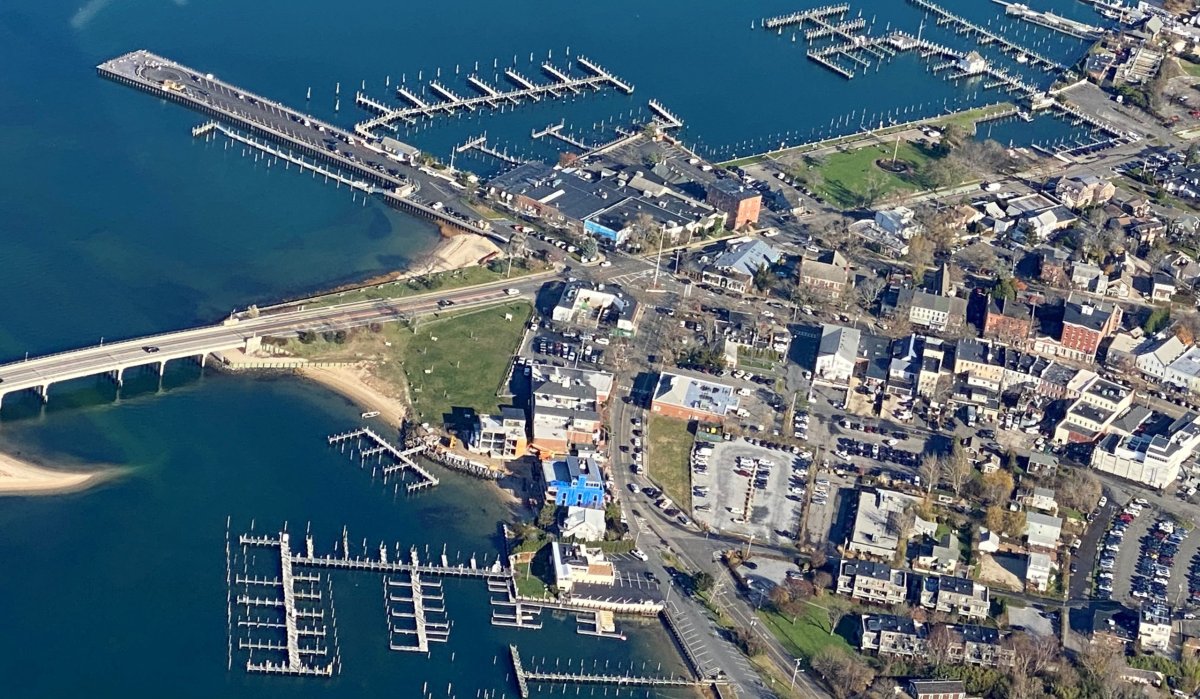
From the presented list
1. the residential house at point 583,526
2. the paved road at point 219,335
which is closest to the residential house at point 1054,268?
the paved road at point 219,335

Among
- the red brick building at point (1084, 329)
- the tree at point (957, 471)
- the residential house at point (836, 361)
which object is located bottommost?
the tree at point (957, 471)

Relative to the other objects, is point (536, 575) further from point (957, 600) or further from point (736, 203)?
point (736, 203)

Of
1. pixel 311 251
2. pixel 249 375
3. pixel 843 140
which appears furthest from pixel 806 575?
pixel 843 140

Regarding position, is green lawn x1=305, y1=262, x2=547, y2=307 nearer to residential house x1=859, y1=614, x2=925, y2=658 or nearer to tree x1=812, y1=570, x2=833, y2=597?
tree x1=812, y1=570, x2=833, y2=597

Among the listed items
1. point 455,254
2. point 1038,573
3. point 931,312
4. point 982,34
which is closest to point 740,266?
point 931,312

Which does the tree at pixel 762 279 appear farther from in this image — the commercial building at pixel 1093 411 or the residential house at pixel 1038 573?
the residential house at pixel 1038 573
